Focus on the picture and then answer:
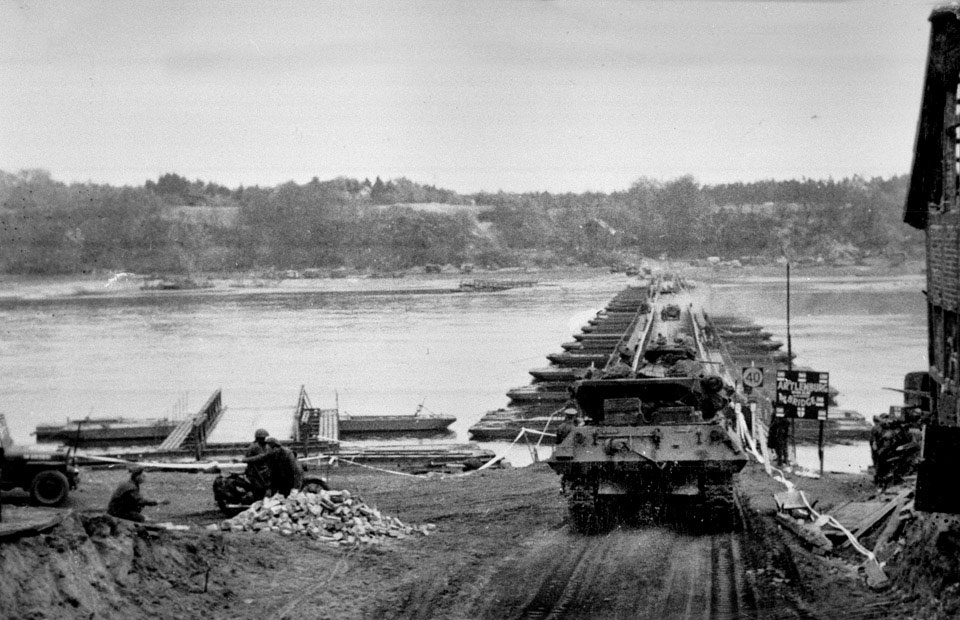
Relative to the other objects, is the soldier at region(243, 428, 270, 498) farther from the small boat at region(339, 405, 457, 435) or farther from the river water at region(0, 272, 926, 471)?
the small boat at region(339, 405, 457, 435)

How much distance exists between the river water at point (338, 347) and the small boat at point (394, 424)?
775 millimetres

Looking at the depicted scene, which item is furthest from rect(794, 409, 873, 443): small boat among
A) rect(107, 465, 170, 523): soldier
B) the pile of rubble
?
rect(107, 465, 170, 523): soldier

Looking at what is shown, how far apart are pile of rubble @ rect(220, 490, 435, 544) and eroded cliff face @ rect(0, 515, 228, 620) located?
188 centimetres

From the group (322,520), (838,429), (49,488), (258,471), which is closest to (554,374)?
(838,429)

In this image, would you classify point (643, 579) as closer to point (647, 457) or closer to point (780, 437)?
point (647, 457)

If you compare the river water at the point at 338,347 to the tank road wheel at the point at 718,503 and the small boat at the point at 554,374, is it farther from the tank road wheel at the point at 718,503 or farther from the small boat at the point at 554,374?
the tank road wheel at the point at 718,503

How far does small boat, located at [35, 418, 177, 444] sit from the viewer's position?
30.9m

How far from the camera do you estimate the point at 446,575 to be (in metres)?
10.9

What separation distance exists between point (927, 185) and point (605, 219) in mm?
88250

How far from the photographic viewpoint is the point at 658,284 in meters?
85.8

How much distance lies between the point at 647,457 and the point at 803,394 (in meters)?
9.10

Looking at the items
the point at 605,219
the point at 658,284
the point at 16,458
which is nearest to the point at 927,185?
the point at 16,458

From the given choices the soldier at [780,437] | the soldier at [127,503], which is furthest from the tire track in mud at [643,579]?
the soldier at [780,437]

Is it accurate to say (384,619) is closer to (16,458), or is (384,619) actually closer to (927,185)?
(16,458)
